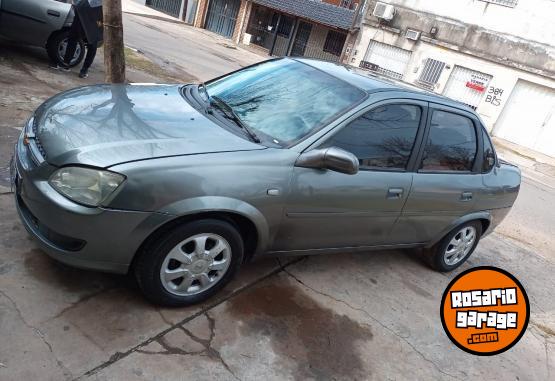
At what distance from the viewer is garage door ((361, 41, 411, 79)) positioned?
75.4 ft

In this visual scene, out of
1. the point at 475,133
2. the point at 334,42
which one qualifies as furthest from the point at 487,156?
the point at 334,42

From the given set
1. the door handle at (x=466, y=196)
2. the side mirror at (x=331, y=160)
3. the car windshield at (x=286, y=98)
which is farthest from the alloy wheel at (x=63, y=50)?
the door handle at (x=466, y=196)

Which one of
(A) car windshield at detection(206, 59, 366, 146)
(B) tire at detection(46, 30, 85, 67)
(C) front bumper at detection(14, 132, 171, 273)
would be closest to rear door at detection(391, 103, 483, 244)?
(A) car windshield at detection(206, 59, 366, 146)

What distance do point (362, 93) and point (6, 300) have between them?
2767 mm

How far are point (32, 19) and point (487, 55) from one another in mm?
18404

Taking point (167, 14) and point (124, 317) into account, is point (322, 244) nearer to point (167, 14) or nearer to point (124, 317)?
point (124, 317)

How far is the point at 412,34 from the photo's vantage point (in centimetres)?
2209

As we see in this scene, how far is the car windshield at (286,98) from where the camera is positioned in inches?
132

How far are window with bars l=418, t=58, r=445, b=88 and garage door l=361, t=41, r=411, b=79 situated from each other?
1039 mm

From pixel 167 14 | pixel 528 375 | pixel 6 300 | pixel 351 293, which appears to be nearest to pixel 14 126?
pixel 6 300

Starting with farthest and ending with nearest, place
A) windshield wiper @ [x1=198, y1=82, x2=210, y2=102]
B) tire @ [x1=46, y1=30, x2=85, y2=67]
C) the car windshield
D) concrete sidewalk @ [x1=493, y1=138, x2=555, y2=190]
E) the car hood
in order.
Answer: concrete sidewalk @ [x1=493, y1=138, x2=555, y2=190] → tire @ [x1=46, y1=30, x2=85, y2=67] → windshield wiper @ [x1=198, y1=82, x2=210, y2=102] → the car windshield → the car hood

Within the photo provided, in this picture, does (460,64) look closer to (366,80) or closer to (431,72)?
(431,72)

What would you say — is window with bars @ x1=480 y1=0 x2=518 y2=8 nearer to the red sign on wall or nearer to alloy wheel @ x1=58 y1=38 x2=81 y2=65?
the red sign on wall

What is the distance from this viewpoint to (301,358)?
3.04m
